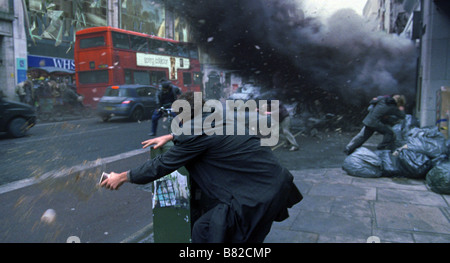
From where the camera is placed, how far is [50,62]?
18.2 meters

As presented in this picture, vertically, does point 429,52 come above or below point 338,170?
above

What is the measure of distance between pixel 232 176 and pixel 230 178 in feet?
0.05

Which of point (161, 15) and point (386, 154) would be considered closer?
point (386, 154)

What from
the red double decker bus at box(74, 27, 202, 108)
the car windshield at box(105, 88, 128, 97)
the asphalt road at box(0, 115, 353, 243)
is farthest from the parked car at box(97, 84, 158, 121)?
the asphalt road at box(0, 115, 353, 243)

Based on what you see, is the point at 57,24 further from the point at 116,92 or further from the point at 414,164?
the point at 414,164

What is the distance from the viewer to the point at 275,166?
6.56 feet

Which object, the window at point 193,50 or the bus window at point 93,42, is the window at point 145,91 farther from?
the window at point 193,50

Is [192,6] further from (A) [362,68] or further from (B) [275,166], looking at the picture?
(B) [275,166]

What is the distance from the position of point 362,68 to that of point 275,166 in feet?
29.6

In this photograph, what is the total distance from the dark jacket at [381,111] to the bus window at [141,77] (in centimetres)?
903

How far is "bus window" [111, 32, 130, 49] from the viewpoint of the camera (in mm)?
11071

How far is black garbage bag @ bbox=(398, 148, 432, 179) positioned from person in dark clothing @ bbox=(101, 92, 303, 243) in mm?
3755

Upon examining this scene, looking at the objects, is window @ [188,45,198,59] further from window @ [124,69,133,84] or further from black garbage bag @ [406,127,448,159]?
black garbage bag @ [406,127,448,159]
